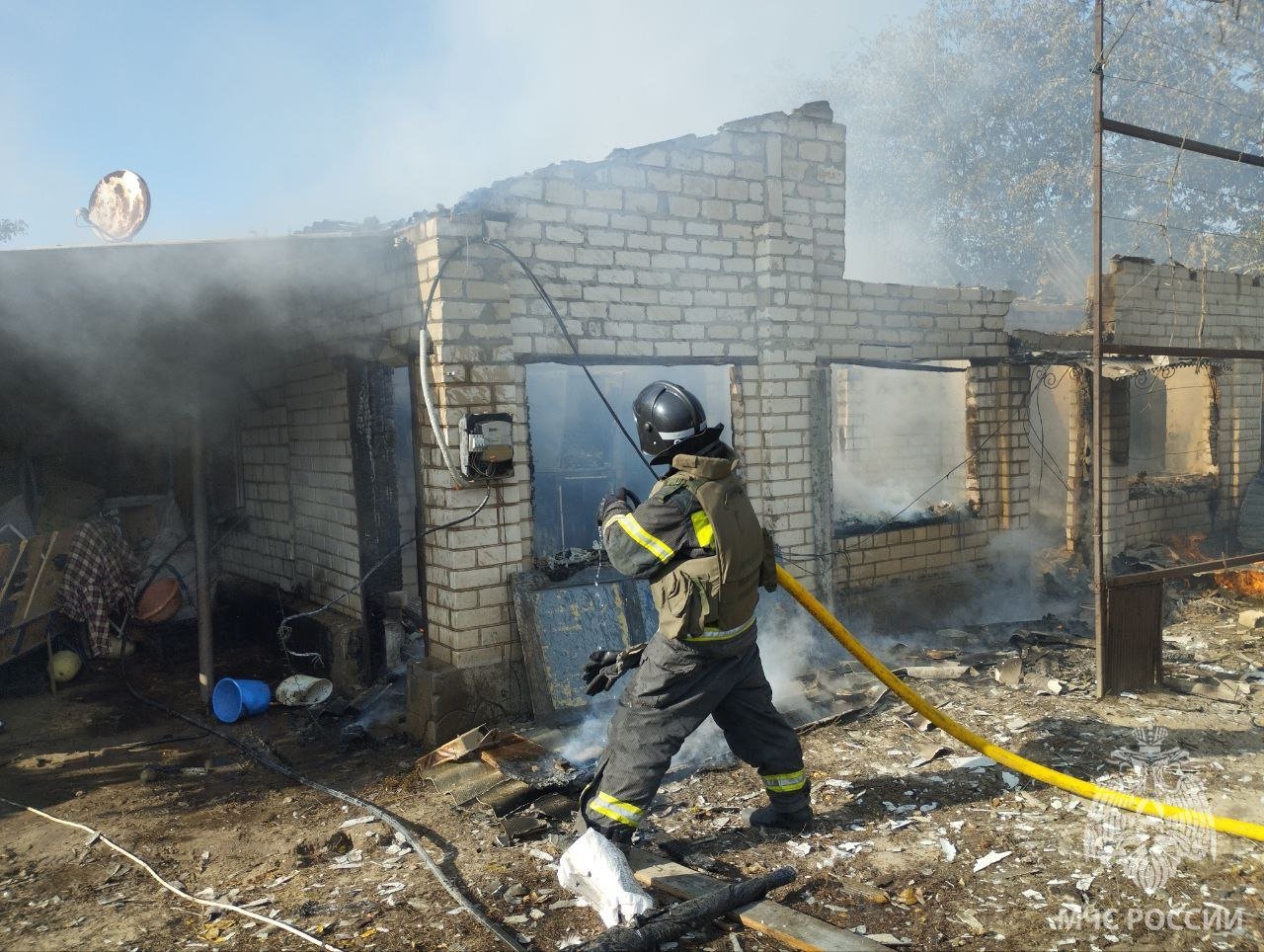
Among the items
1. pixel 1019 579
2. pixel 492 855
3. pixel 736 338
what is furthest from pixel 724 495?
pixel 1019 579

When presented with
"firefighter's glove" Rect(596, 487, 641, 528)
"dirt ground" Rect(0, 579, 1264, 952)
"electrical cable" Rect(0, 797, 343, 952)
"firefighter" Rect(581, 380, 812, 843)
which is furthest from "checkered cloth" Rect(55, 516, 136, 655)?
"firefighter's glove" Rect(596, 487, 641, 528)

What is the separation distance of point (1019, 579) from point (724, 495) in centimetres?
622

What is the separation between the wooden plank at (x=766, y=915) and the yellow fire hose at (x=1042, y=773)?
5.13 feet

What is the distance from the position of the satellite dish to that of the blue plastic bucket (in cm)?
374

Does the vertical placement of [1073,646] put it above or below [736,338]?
below

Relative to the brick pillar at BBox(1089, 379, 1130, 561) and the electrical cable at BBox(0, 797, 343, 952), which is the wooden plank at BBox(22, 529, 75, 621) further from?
the brick pillar at BBox(1089, 379, 1130, 561)

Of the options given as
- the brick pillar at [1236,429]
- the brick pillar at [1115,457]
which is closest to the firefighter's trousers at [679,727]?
the brick pillar at [1115,457]

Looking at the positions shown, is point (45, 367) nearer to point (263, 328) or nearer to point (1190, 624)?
point (263, 328)

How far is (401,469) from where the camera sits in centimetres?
814

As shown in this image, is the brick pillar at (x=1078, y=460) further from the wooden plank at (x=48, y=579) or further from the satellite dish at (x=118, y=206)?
the wooden plank at (x=48, y=579)

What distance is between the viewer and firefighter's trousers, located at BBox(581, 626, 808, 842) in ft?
12.5

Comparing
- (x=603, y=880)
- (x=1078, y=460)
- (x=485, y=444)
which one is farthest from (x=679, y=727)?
(x=1078, y=460)

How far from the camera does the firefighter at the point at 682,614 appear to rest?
3855 millimetres

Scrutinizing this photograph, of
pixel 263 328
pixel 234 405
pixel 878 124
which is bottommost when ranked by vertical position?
pixel 234 405
